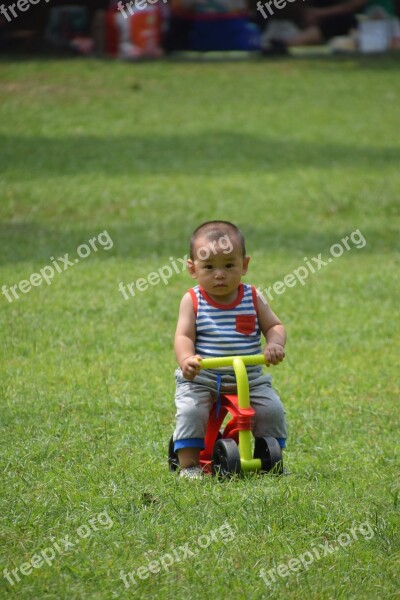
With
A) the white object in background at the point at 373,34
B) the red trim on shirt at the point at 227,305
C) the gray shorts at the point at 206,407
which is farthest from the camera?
the white object in background at the point at 373,34

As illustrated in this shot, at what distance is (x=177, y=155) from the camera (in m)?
14.3

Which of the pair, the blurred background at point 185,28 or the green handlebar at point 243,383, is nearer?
the green handlebar at point 243,383

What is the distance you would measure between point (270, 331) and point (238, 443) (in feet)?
1.75

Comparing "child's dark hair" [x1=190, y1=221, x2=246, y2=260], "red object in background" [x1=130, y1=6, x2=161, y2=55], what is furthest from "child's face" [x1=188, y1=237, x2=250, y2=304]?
"red object in background" [x1=130, y1=6, x2=161, y2=55]

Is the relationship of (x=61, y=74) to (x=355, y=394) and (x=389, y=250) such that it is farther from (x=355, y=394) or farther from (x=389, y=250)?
(x=355, y=394)

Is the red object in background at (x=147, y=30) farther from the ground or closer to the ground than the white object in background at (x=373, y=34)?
farther from the ground

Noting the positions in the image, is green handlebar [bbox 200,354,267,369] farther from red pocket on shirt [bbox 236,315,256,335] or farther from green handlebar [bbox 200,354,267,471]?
red pocket on shirt [bbox 236,315,256,335]

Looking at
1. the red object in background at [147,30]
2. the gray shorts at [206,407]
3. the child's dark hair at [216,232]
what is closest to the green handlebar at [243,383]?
the gray shorts at [206,407]

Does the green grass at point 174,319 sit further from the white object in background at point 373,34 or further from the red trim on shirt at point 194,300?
the white object in background at point 373,34

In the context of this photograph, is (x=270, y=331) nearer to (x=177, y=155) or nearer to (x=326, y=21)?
(x=177, y=155)

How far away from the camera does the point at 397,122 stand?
16438 mm

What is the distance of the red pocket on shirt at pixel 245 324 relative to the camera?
507 centimetres

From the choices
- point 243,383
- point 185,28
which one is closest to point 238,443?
point 243,383

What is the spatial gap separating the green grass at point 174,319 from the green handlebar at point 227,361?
50 centimetres
